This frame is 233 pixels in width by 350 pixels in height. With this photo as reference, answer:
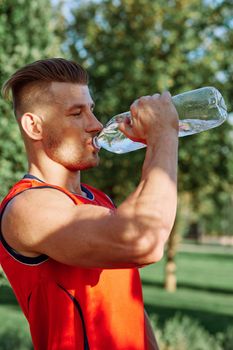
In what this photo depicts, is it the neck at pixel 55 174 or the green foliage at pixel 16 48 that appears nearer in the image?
the neck at pixel 55 174

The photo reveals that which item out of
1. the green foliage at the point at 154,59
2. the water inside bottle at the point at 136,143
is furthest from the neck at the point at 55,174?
the green foliage at the point at 154,59

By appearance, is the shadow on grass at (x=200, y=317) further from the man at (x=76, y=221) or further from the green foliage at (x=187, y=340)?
the man at (x=76, y=221)

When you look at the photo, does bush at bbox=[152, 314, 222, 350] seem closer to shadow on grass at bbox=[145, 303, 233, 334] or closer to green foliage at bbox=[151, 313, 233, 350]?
green foliage at bbox=[151, 313, 233, 350]

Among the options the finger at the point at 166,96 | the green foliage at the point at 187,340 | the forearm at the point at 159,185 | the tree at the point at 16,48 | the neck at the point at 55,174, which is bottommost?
the green foliage at the point at 187,340

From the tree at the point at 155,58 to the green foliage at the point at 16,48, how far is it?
11.4m

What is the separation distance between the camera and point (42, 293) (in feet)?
7.55

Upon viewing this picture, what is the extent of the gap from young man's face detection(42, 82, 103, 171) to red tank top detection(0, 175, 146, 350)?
0.48 feet

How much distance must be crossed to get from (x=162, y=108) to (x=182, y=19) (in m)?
18.8

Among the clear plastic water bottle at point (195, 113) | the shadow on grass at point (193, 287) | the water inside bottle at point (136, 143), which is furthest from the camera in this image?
the shadow on grass at point (193, 287)

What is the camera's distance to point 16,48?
7684 mm

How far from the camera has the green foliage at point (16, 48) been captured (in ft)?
24.2

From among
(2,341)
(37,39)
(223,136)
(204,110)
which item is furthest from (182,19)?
(204,110)

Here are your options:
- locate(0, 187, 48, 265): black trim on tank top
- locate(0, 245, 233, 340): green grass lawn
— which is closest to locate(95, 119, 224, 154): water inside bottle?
locate(0, 187, 48, 265): black trim on tank top

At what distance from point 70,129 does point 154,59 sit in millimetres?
18498
